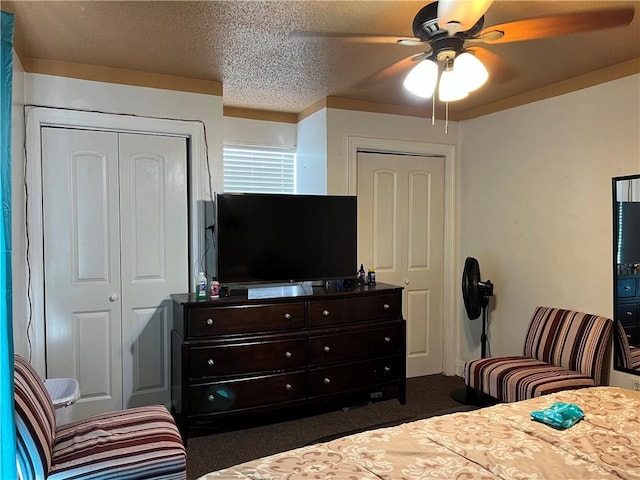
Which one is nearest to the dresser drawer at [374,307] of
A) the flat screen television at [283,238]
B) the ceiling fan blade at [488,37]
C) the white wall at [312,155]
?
the flat screen television at [283,238]

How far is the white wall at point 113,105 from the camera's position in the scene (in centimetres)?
285

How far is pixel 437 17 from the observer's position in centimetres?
185

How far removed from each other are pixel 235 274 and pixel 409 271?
68.6 inches

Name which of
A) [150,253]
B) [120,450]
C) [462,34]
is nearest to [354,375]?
[150,253]

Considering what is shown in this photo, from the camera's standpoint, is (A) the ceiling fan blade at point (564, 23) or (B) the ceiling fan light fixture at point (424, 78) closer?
(A) the ceiling fan blade at point (564, 23)

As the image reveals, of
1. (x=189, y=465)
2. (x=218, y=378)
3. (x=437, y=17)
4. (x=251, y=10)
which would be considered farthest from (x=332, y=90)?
(x=189, y=465)

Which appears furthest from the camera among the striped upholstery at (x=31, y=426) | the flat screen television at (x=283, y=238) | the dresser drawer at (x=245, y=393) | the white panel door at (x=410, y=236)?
the white panel door at (x=410, y=236)

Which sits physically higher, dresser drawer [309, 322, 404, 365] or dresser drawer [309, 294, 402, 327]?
dresser drawer [309, 294, 402, 327]

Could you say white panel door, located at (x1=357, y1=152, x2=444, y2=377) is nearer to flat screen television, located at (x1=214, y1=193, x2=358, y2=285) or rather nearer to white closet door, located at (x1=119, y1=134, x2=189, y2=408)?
flat screen television, located at (x1=214, y1=193, x2=358, y2=285)

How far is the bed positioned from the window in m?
→ 2.93

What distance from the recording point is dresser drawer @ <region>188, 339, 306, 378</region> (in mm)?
2951

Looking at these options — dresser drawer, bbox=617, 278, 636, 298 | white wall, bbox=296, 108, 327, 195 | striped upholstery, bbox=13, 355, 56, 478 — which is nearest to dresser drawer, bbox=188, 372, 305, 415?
striped upholstery, bbox=13, 355, 56, 478

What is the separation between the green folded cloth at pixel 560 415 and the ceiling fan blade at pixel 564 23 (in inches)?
61.4

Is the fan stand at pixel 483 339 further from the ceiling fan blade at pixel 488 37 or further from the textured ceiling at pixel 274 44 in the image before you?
the ceiling fan blade at pixel 488 37
